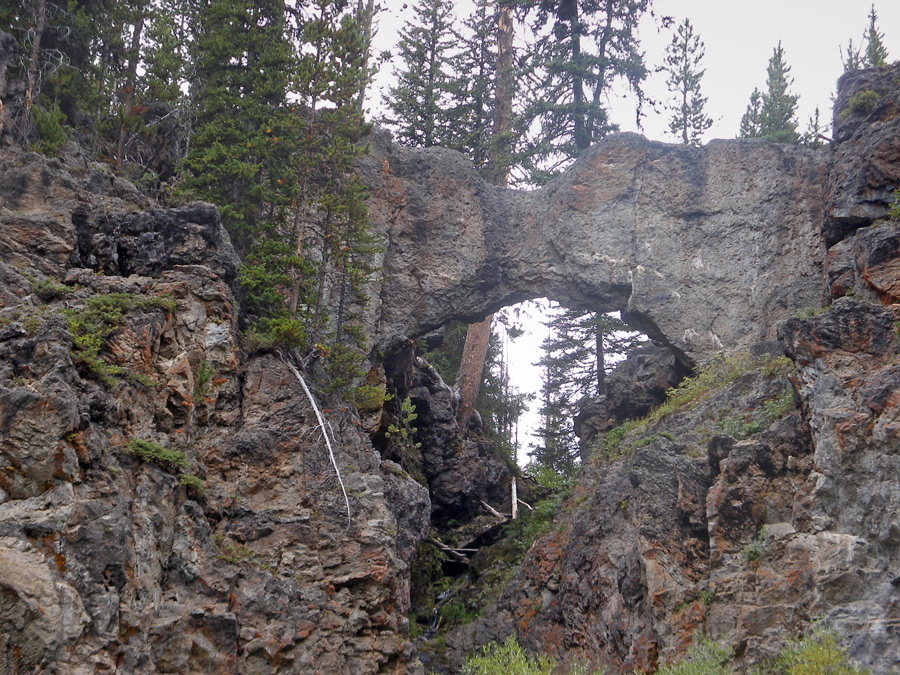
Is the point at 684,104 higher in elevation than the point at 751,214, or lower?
higher

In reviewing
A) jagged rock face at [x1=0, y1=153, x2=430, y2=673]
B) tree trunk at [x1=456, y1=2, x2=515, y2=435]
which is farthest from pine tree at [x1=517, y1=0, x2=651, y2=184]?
jagged rock face at [x1=0, y1=153, x2=430, y2=673]

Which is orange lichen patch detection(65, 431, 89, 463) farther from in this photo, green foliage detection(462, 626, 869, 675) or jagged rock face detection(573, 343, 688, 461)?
jagged rock face detection(573, 343, 688, 461)

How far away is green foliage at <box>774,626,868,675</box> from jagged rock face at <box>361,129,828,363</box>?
32.7 feet

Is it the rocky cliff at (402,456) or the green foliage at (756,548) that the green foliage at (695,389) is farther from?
the green foliage at (756,548)

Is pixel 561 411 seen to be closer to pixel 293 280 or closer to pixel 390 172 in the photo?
pixel 390 172

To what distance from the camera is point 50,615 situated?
8586 millimetres

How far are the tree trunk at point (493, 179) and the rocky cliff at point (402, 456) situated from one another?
3.57 metres

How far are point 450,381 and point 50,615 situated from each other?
61.8 feet

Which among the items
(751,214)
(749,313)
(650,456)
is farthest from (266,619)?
(751,214)

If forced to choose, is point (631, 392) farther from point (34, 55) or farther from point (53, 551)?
point (34, 55)

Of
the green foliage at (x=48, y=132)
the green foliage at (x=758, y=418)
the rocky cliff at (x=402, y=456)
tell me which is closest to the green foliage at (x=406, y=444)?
the rocky cliff at (x=402, y=456)

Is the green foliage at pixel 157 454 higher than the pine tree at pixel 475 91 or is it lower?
lower

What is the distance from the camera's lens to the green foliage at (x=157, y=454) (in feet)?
36.4

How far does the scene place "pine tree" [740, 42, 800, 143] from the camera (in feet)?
81.7
